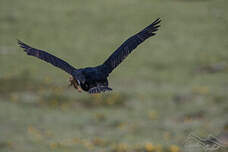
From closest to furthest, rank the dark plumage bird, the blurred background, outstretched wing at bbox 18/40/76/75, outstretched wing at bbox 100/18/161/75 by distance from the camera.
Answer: the dark plumage bird
outstretched wing at bbox 18/40/76/75
outstretched wing at bbox 100/18/161/75
the blurred background

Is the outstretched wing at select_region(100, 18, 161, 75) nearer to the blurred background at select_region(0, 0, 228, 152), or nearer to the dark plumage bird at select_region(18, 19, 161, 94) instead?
the dark plumage bird at select_region(18, 19, 161, 94)

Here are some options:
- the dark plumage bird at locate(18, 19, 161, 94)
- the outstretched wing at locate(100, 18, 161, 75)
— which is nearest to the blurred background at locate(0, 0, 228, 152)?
the dark plumage bird at locate(18, 19, 161, 94)

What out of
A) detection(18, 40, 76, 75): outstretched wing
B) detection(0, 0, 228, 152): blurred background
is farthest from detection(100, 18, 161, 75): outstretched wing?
detection(0, 0, 228, 152): blurred background

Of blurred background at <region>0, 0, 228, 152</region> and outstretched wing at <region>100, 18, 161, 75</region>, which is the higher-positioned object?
Answer: blurred background at <region>0, 0, 228, 152</region>

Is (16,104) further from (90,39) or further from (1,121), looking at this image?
(90,39)

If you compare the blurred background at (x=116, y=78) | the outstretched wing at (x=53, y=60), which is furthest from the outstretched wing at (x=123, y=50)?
the blurred background at (x=116, y=78)

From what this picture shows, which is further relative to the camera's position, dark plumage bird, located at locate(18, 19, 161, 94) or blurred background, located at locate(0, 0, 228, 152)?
blurred background, located at locate(0, 0, 228, 152)

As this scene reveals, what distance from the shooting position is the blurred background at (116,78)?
19.4 m

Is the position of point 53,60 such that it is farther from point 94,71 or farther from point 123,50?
point 123,50

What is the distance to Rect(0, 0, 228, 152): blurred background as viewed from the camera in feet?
63.7

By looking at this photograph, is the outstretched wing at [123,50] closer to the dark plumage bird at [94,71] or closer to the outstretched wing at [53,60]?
the dark plumage bird at [94,71]

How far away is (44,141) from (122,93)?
7074 mm

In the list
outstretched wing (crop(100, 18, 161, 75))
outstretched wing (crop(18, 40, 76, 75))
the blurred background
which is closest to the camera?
outstretched wing (crop(18, 40, 76, 75))

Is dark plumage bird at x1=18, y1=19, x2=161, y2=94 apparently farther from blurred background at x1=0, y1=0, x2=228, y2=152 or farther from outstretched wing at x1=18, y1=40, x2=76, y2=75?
blurred background at x1=0, y1=0, x2=228, y2=152
